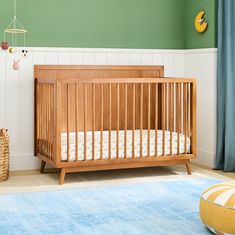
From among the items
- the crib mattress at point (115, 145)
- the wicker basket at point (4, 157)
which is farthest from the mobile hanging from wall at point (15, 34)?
the crib mattress at point (115, 145)

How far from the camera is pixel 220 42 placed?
4.51 metres

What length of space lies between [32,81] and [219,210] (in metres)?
2.42

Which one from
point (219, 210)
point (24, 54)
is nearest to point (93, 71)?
point (24, 54)

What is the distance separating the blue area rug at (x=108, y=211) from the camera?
108 inches

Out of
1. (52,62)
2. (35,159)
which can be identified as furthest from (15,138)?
(52,62)

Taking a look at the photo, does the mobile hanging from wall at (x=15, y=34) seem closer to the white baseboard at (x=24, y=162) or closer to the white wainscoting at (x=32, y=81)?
the white wainscoting at (x=32, y=81)

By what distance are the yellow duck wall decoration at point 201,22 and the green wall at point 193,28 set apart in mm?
34

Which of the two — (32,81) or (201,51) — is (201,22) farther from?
(32,81)

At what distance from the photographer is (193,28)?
16.3ft

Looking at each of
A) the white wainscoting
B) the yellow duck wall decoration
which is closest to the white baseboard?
the white wainscoting

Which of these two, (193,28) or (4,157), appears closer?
(4,157)

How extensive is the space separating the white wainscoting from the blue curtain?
0.35 ft

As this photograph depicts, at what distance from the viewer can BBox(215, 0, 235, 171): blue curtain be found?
443cm

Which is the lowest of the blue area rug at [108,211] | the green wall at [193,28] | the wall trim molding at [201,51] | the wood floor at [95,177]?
the blue area rug at [108,211]
